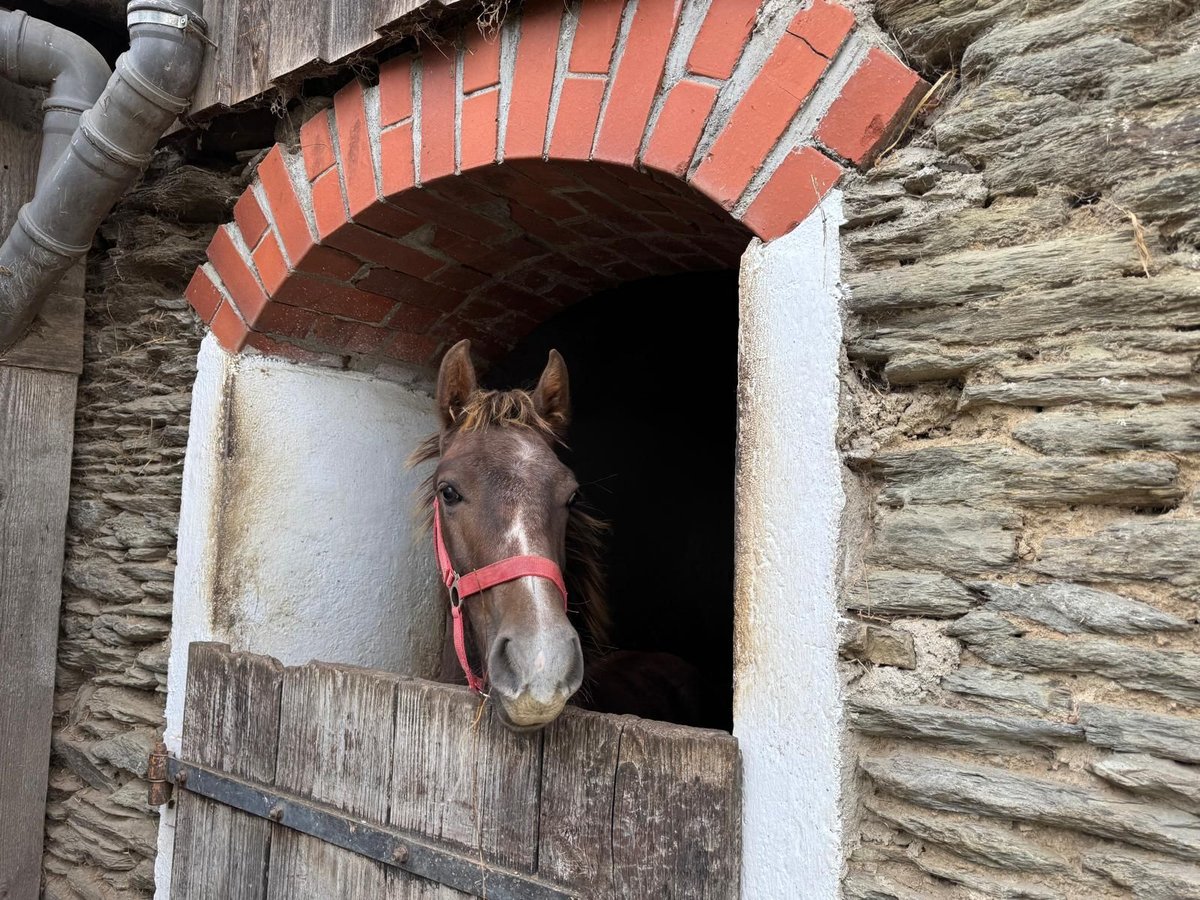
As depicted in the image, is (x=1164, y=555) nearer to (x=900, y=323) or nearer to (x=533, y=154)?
(x=900, y=323)

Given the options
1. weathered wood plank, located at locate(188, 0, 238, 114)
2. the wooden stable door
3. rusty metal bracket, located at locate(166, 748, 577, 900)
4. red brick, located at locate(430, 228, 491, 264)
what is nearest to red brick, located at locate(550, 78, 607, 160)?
red brick, located at locate(430, 228, 491, 264)

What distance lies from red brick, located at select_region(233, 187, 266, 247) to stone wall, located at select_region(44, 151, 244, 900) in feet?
0.72

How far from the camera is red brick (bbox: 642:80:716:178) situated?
1632 millimetres

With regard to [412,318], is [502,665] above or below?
below

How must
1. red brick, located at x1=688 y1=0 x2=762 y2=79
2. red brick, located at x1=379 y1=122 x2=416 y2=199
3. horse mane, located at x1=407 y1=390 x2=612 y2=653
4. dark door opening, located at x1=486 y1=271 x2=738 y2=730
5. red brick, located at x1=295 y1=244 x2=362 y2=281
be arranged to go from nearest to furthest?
red brick, located at x1=688 y1=0 x2=762 y2=79
red brick, located at x1=379 y1=122 x2=416 y2=199
horse mane, located at x1=407 y1=390 x2=612 y2=653
red brick, located at x1=295 y1=244 x2=362 y2=281
dark door opening, located at x1=486 y1=271 x2=738 y2=730

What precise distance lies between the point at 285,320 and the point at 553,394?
0.93 m

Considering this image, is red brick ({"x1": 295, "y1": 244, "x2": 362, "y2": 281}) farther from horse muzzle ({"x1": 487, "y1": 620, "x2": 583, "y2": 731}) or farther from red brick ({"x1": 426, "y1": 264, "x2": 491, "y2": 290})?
horse muzzle ({"x1": 487, "y1": 620, "x2": 583, "y2": 731})

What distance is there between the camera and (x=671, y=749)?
152 centimetres

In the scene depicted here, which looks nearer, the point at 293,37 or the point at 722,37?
the point at 722,37

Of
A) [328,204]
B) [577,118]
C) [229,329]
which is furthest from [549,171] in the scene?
[229,329]

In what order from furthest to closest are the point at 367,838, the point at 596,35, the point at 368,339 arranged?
the point at 368,339, the point at 367,838, the point at 596,35

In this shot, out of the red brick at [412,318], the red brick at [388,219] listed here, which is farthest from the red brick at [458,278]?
the red brick at [388,219]

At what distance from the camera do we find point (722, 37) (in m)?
1.62

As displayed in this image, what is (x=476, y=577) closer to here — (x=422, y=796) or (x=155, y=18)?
(x=422, y=796)
